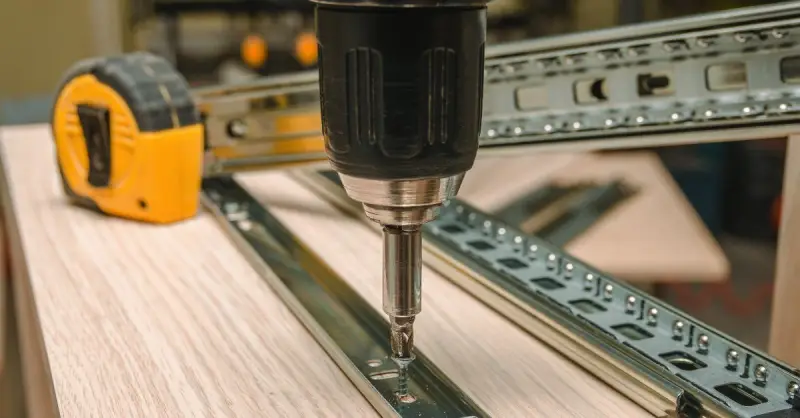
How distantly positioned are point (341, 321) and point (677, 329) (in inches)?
8.5

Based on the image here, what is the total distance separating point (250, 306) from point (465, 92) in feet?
0.94

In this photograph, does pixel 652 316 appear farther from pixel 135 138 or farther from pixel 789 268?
pixel 135 138

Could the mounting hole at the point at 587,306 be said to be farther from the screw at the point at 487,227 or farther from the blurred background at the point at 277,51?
the blurred background at the point at 277,51

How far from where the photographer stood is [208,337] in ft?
1.69

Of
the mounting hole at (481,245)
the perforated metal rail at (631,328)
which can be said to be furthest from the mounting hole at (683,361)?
the mounting hole at (481,245)

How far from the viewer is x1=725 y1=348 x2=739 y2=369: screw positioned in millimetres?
435

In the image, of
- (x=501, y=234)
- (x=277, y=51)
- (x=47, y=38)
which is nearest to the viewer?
(x=501, y=234)

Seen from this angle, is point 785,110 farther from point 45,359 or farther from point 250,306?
point 45,359

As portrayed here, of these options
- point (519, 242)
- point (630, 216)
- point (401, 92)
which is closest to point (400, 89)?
point (401, 92)

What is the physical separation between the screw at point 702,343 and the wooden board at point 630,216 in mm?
520

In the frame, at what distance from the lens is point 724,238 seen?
239cm

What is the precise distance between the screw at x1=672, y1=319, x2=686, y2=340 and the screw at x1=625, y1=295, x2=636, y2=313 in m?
0.03

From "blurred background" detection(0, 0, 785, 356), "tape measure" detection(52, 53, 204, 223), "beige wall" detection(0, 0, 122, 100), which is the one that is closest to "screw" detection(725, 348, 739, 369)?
"tape measure" detection(52, 53, 204, 223)

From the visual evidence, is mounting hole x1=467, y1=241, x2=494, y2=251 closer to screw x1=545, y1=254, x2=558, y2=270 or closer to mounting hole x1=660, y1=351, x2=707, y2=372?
screw x1=545, y1=254, x2=558, y2=270
